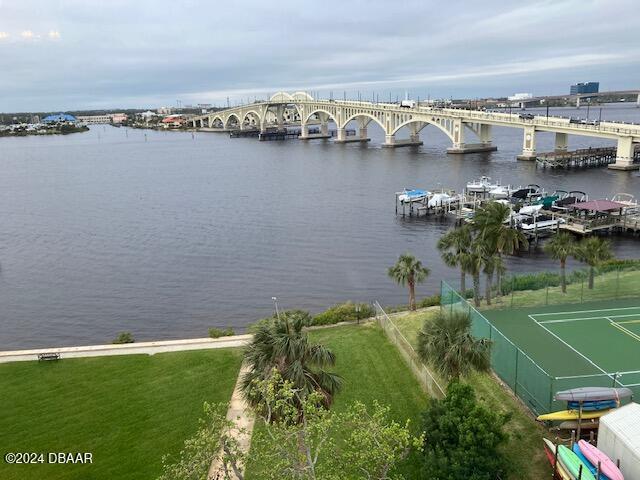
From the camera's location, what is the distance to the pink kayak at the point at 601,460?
13055 millimetres

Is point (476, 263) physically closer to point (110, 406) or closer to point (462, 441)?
point (462, 441)

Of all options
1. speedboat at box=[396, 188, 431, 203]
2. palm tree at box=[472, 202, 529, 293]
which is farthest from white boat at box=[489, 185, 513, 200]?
palm tree at box=[472, 202, 529, 293]

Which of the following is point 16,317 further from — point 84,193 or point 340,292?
point 84,193

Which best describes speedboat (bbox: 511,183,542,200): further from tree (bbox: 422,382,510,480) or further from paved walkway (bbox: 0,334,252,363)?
tree (bbox: 422,382,510,480)

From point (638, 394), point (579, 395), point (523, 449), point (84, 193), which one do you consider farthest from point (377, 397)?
point (84, 193)

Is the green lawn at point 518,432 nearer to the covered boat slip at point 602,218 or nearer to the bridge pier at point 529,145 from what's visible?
the covered boat slip at point 602,218

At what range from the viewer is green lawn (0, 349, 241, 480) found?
1717cm

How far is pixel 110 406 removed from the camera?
20547 millimetres

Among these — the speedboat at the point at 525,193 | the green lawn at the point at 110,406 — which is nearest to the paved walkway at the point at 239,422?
the green lawn at the point at 110,406

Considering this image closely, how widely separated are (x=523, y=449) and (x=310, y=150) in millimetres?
130940

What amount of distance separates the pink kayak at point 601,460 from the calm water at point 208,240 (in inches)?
897

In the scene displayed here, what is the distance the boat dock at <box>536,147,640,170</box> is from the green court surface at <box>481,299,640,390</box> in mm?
70847

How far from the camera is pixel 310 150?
143625 millimetres

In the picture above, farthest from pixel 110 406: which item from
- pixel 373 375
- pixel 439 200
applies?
pixel 439 200
